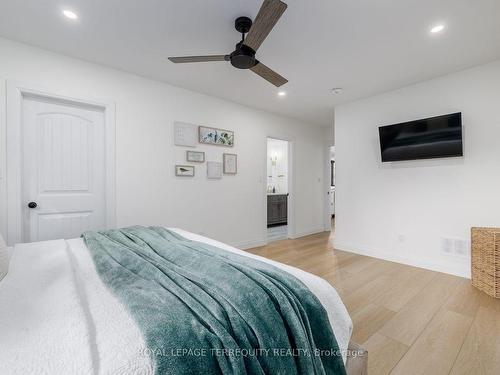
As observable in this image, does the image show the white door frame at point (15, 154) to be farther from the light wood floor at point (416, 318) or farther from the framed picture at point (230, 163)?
the light wood floor at point (416, 318)

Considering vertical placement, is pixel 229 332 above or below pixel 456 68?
below

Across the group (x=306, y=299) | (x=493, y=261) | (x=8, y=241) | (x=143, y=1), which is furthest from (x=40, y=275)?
(x=493, y=261)

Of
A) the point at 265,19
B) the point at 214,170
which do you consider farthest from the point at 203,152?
the point at 265,19

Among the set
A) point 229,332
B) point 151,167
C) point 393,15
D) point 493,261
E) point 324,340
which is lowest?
point 493,261

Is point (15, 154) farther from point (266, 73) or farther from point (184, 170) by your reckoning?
point (266, 73)

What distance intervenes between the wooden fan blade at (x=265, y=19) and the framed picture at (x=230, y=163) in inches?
81.6

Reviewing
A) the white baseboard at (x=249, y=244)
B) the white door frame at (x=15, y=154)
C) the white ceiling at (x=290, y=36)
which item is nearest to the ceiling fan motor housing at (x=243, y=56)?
the white ceiling at (x=290, y=36)

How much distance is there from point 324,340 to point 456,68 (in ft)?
11.4

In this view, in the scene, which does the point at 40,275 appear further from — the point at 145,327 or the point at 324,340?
the point at 324,340

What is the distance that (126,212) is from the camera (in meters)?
2.84

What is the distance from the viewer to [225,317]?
78cm

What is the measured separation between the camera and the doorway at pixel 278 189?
19.7 ft

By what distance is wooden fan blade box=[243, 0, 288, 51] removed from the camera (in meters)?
1.37

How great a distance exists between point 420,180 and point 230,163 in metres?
2.69
